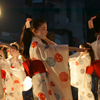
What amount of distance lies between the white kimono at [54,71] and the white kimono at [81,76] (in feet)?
5.52

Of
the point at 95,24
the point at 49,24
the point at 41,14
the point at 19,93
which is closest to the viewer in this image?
the point at 95,24

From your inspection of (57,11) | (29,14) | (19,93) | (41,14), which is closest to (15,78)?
(19,93)

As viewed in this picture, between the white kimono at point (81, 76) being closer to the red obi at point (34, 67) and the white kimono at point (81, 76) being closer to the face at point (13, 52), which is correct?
the face at point (13, 52)

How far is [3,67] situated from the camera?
13.0 ft

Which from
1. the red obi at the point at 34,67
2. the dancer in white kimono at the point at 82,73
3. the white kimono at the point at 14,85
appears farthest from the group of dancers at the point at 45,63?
the dancer in white kimono at the point at 82,73

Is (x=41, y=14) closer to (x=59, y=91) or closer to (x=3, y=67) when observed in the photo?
(x=3, y=67)

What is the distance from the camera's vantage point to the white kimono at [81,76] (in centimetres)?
427

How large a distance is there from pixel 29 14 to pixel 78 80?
9.08 metres

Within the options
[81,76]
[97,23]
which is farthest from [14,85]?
[97,23]

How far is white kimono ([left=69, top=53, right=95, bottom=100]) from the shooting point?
168 inches

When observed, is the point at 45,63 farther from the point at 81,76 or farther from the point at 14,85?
the point at 81,76

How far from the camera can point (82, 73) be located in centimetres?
457

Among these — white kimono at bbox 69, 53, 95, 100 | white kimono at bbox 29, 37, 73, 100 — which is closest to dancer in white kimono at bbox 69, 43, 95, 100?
white kimono at bbox 69, 53, 95, 100

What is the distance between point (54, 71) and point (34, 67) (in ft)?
0.90
